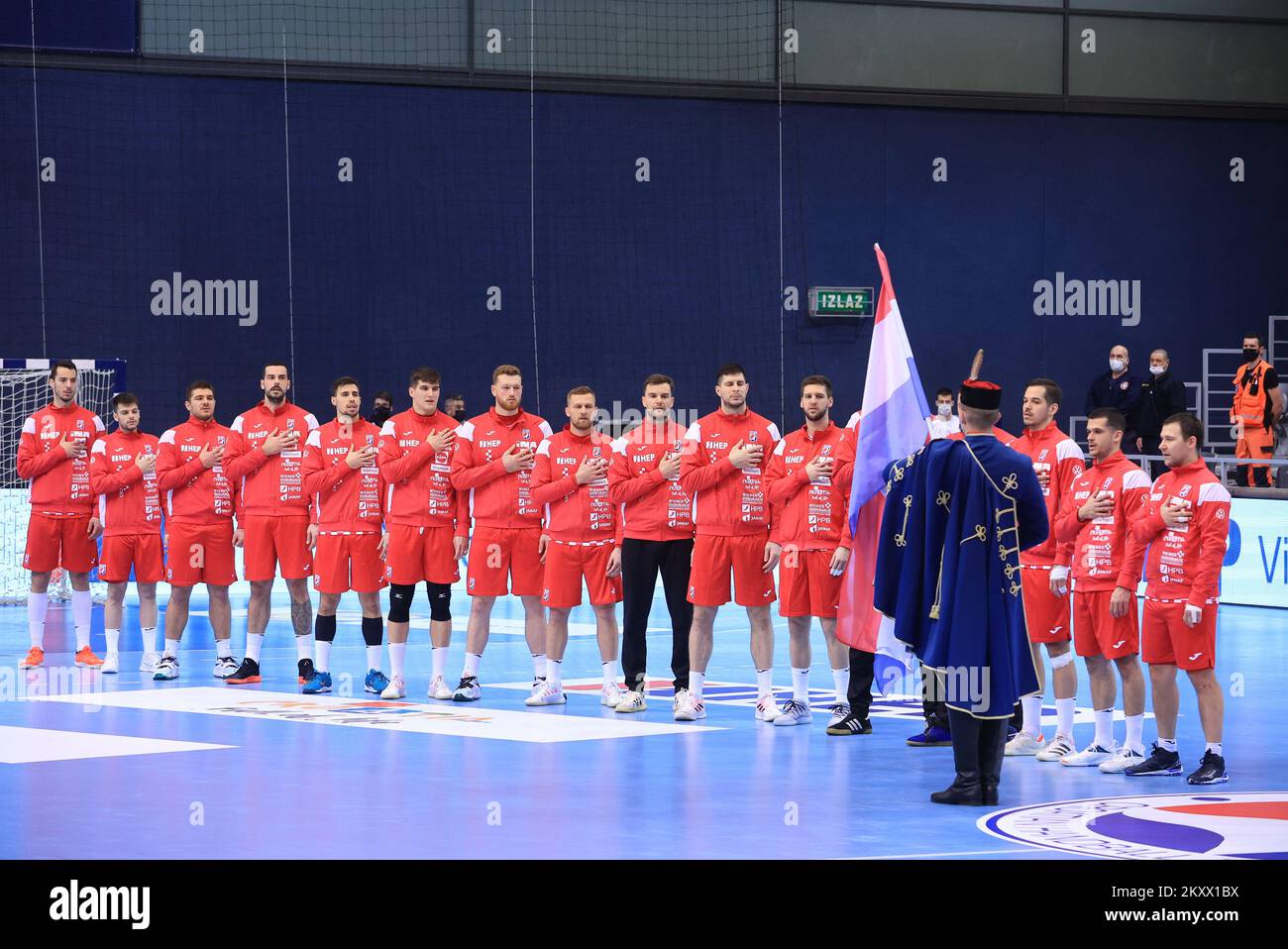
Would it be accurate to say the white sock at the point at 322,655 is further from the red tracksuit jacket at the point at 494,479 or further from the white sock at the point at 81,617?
the white sock at the point at 81,617

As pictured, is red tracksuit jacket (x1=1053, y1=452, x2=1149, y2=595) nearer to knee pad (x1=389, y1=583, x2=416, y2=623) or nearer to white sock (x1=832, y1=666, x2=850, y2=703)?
white sock (x1=832, y1=666, x2=850, y2=703)

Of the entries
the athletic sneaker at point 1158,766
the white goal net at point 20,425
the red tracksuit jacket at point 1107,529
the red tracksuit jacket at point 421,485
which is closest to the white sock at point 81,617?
the red tracksuit jacket at point 421,485

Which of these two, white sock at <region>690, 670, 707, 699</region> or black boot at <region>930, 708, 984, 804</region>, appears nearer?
black boot at <region>930, 708, 984, 804</region>

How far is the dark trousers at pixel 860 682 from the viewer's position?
11.5 m

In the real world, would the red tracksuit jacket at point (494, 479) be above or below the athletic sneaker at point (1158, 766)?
above

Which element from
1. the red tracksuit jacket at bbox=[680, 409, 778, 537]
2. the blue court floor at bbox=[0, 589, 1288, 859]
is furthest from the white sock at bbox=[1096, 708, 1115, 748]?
the red tracksuit jacket at bbox=[680, 409, 778, 537]

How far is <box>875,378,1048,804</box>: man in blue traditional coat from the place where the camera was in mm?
9102

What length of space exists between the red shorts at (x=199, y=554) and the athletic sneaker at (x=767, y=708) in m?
4.63

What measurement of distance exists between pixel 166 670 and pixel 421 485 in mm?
2669

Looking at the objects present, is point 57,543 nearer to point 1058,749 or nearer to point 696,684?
point 696,684

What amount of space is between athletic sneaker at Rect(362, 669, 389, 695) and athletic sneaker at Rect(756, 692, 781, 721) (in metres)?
2.92

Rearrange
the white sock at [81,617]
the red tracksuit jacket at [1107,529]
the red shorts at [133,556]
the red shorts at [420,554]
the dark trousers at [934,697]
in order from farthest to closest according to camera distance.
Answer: the white sock at [81,617] → the red shorts at [133,556] → the red shorts at [420,554] → the red tracksuit jacket at [1107,529] → the dark trousers at [934,697]
